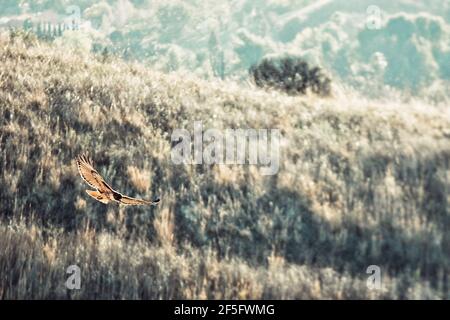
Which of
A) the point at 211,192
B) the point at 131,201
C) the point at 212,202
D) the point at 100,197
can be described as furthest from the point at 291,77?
the point at 100,197

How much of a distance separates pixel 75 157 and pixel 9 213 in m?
1.33

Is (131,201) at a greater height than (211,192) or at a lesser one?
lesser

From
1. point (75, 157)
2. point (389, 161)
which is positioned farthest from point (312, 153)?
Answer: point (75, 157)

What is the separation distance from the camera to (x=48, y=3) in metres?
187

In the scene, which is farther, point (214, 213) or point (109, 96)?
point (109, 96)

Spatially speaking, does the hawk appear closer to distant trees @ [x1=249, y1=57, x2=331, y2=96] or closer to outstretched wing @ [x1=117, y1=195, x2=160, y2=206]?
outstretched wing @ [x1=117, y1=195, x2=160, y2=206]

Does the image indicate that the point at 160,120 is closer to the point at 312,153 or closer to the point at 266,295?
the point at 312,153

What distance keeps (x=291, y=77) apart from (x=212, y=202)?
24.6 feet

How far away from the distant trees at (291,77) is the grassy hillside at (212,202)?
323 cm

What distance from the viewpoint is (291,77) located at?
13.5m

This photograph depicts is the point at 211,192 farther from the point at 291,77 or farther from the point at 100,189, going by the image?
the point at 291,77

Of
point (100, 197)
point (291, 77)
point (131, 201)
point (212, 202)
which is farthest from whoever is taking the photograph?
point (291, 77)

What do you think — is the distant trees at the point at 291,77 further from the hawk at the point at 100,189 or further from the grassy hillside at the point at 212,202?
the hawk at the point at 100,189

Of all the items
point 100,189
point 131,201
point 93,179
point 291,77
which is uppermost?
point 291,77
